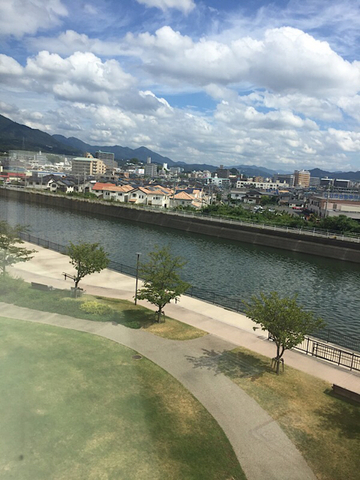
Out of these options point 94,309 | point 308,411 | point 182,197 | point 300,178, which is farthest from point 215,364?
point 300,178

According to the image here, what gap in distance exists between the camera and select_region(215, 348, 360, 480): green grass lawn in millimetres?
4461

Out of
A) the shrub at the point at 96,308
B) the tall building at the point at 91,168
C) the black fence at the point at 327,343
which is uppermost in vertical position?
the tall building at the point at 91,168

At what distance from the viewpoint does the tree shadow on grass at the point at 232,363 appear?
6.42m

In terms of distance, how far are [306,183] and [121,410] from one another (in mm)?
198023

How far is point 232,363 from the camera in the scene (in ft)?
22.2

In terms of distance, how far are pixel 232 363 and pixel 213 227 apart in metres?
23.7

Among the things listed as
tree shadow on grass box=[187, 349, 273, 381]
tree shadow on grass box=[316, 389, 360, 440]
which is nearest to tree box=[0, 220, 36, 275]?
tree shadow on grass box=[187, 349, 273, 381]

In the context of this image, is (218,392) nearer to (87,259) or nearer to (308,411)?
(308,411)

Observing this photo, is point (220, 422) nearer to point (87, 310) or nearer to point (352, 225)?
point (87, 310)

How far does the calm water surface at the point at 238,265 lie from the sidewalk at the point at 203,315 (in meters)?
2.15

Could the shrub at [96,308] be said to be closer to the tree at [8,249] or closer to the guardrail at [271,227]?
the tree at [8,249]

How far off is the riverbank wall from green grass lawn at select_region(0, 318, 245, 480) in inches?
805

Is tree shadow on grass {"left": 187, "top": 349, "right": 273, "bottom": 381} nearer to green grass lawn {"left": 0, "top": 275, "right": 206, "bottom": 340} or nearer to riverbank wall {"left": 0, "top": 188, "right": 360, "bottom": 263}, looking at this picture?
A: green grass lawn {"left": 0, "top": 275, "right": 206, "bottom": 340}

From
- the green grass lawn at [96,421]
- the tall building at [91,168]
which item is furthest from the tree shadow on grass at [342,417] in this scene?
the tall building at [91,168]
